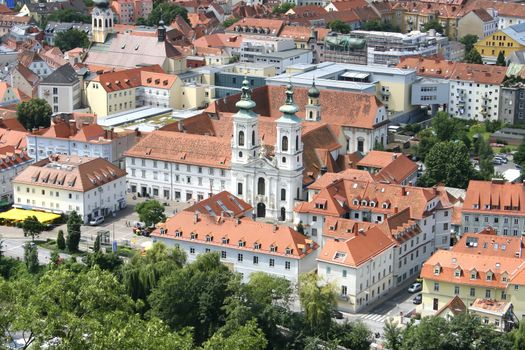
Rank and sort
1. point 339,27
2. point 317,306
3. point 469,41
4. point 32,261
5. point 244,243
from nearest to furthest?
point 317,306
point 244,243
point 32,261
point 469,41
point 339,27

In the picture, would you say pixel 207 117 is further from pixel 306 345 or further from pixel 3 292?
pixel 3 292

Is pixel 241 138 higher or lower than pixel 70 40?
lower

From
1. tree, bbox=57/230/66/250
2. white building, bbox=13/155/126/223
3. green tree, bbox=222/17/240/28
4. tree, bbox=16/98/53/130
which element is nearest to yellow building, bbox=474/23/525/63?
green tree, bbox=222/17/240/28

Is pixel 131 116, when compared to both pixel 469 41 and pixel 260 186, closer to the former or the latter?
pixel 260 186

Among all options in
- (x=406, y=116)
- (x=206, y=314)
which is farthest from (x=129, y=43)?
(x=206, y=314)

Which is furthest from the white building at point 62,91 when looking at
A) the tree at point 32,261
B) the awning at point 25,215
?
the tree at point 32,261

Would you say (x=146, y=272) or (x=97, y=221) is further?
(x=97, y=221)

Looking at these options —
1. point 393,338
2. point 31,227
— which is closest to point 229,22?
point 31,227

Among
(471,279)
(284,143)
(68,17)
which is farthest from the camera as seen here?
(68,17)
